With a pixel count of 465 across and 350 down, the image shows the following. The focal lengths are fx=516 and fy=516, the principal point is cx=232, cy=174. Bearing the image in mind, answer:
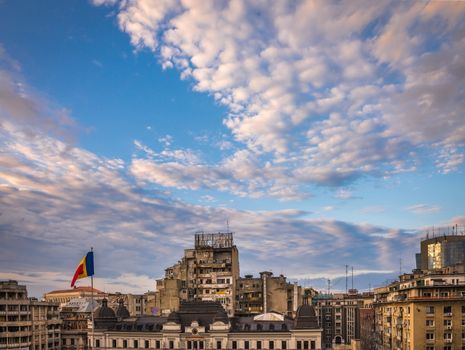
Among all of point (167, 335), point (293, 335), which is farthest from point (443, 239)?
point (167, 335)

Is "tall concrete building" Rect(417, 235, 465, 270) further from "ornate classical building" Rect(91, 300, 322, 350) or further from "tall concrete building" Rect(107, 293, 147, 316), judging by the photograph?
"tall concrete building" Rect(107, 293, 147, 316)

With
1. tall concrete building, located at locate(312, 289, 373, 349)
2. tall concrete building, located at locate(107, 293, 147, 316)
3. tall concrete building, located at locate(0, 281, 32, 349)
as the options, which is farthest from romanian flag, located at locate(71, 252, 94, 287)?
tall concrete building, located at locate(312, 289, 373, 349)

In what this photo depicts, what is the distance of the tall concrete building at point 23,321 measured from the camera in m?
109

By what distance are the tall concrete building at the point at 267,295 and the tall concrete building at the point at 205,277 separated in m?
3.74

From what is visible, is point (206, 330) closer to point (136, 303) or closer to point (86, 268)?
point (86, 268)

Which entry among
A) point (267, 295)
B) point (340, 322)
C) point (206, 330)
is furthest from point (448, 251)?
point (206, 330)

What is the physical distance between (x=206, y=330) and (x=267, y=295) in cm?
4055

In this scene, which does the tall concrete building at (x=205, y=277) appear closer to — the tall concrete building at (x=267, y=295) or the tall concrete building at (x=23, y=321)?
the tall concrete building at (x=267, y=295)

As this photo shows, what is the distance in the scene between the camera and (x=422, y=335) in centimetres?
9675

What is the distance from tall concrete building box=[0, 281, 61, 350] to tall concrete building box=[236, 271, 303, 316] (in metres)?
48.4

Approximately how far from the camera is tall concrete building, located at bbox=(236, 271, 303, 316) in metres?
142

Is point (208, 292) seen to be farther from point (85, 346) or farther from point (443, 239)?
point (443, 239)

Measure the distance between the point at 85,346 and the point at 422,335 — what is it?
79.4m

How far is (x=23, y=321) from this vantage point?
374 ft
